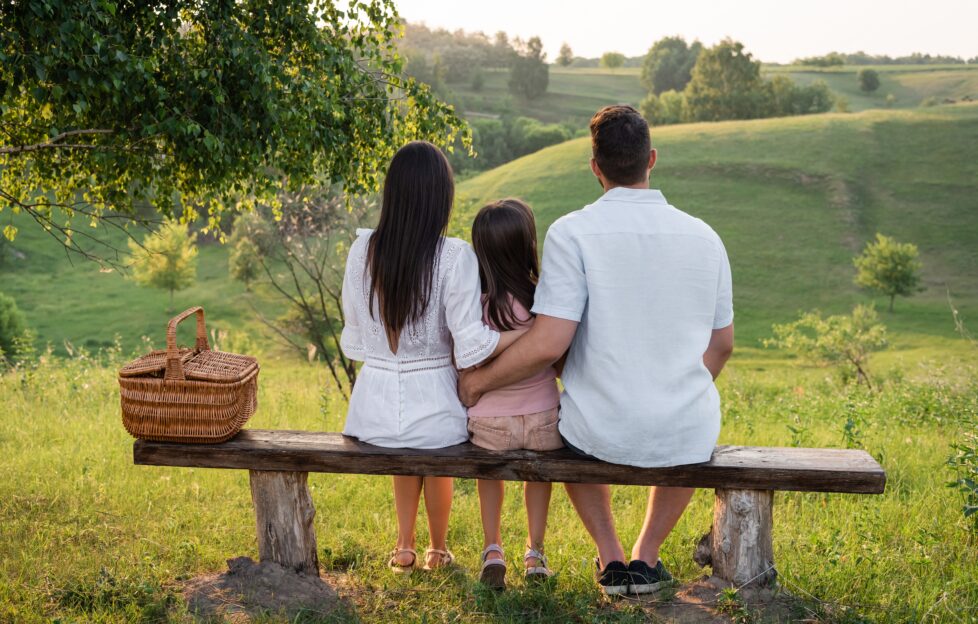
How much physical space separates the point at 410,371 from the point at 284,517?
3.35 feet

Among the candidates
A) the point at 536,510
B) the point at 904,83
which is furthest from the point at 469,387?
the point at 904,83

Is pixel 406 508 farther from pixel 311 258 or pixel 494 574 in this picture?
pixel 311 258

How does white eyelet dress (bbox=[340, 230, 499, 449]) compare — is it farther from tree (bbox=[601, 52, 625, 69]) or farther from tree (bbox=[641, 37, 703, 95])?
tree (bbox=[601, 52, 625, 69])

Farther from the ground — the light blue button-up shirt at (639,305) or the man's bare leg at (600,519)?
the light blue button-up shirt at (639,305)

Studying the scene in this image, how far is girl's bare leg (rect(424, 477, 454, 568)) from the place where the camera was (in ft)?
14.7

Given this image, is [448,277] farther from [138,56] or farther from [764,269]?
[764,269]

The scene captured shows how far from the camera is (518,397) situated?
163 inches

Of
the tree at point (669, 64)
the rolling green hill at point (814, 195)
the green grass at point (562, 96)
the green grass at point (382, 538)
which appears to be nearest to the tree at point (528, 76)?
the green grass at point (562, 96)

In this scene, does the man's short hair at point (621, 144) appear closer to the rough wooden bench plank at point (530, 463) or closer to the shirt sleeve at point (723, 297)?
the shirt sleeve at point (723, 297)

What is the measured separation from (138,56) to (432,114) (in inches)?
87.1

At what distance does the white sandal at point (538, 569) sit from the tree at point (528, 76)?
3540 inches

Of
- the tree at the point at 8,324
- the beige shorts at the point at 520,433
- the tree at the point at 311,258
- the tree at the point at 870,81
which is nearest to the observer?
the beige shorts at the point at 520,433

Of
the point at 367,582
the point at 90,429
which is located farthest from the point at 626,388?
the point at 90,429

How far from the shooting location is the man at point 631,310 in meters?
3.76
